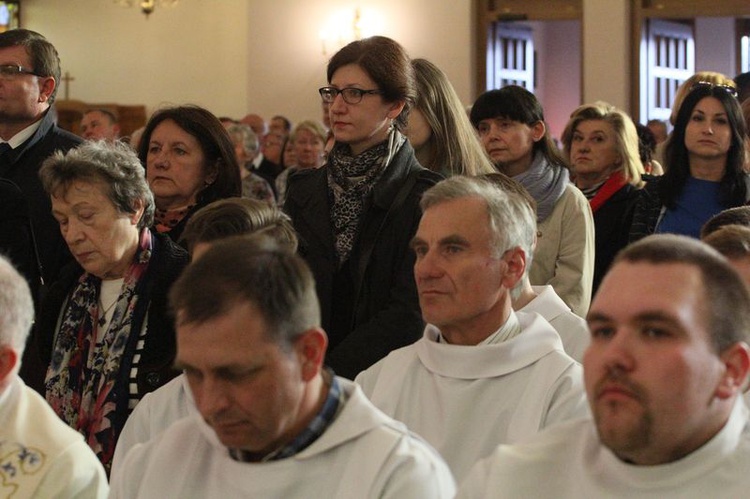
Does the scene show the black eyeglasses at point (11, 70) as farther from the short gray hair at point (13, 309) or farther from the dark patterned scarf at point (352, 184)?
the short gray hair at point (13, 309)

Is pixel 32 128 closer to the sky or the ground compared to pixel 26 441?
closer to the sky

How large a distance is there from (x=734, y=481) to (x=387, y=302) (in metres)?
1.93

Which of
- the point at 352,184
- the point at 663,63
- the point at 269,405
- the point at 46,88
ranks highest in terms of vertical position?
the point at 663,63

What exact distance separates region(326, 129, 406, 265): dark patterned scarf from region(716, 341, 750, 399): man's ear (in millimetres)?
2028

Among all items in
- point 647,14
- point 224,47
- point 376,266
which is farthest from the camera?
point 224,47

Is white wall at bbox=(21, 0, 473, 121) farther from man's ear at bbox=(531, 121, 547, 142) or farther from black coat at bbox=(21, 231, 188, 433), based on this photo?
black coat at bbox=(21, 231, 188, 433)

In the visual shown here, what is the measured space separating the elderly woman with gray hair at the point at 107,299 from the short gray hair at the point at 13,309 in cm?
112

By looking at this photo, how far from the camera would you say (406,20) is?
1432 centimetres

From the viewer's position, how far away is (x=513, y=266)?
10.8 feet

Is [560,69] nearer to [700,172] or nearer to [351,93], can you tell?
[700,172]

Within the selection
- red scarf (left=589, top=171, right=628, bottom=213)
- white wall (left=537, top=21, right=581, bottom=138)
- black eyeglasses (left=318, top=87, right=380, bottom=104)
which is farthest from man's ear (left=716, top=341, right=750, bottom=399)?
white wall (left=537, top=21, right=581, bottom=138)

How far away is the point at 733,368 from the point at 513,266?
1277mm

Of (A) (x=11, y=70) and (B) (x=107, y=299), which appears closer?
(B) (x=107, y=299)

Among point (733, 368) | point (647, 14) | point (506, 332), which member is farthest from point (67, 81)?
point (733, 368)
